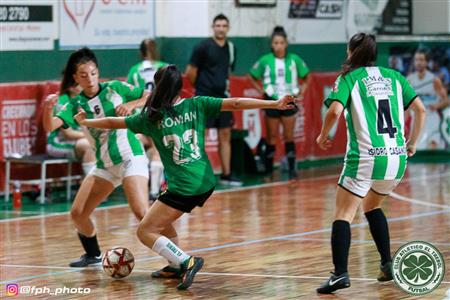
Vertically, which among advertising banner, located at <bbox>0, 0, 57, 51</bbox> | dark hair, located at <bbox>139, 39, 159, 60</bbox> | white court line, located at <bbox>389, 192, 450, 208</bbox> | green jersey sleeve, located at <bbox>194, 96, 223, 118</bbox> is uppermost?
advertising banner, located at <bbox>0, 0, 57, 51</bbox>

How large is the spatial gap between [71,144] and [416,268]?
7662 mm

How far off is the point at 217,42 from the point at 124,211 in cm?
389

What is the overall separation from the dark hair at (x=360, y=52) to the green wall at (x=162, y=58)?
Result: 27.0 feet

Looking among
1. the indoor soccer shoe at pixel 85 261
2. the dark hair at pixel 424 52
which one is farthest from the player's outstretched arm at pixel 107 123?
the dark hair at pixel 424 52

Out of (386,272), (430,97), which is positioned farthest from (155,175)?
(386,272)

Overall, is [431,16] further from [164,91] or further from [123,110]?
[164,91]

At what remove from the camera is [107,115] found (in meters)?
10.6

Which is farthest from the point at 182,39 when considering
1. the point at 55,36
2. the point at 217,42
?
the point at 55,36

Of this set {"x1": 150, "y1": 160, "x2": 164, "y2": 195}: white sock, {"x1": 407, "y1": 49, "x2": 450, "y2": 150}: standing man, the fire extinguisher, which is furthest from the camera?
{"x1": 407, "y1": 49, "x2": 450, "y2": 150}: standing man

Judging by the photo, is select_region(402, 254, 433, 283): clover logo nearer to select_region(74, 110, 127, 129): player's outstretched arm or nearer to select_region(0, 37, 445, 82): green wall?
select_region(74, 110, 127, 129): player's outstretched arm

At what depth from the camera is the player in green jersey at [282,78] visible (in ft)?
60.9

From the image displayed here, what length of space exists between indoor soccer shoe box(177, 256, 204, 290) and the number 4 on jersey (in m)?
1.76

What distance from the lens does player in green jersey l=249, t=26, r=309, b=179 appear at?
18.6m

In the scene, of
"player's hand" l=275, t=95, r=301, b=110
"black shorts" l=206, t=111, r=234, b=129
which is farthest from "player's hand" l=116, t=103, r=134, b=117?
"black shorts" l=206, t=111, r=234, b=129
